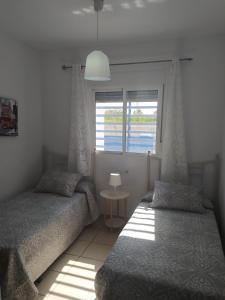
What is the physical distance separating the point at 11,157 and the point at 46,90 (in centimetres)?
122

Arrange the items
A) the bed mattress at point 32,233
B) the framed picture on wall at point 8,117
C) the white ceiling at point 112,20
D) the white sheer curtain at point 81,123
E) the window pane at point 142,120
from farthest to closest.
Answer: the white sheer curtain at point 81,123 → the window pane at point 142,120 → the framed picture on wall at point 8,117 → the white ceiling at point 112,20 → the bed mattress at point 32,233

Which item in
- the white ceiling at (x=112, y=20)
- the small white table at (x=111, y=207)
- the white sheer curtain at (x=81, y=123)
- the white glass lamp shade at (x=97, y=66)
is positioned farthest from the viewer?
the white sheer curtain at (x=81, y=123)

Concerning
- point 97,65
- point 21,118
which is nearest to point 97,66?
point 97,65

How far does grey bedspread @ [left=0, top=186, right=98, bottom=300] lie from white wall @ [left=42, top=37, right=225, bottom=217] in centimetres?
71

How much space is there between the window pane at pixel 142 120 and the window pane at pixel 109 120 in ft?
0.45

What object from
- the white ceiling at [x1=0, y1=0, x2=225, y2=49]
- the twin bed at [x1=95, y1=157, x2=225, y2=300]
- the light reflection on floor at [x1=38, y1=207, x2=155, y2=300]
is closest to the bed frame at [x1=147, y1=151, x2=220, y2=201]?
the twin bed at [x1=95, y1=157, x2=225, y2=300]

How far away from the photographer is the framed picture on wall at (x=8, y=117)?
2.70 metres

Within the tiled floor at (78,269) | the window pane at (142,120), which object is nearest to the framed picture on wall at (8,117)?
the window pane at (142,120)

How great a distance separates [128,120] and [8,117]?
1612 millimetres

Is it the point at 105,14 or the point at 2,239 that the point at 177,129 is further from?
the point at 2,239

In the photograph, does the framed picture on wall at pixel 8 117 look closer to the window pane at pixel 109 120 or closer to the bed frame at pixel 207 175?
the window pane at pixel 109 120

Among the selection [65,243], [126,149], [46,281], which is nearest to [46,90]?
[126,149]

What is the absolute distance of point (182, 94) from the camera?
9.28 ft

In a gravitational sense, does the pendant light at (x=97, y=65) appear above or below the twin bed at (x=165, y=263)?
above
